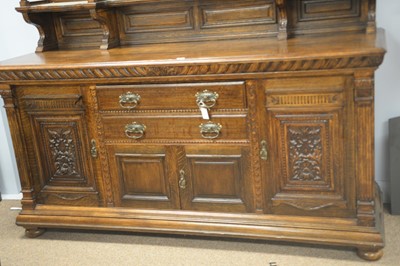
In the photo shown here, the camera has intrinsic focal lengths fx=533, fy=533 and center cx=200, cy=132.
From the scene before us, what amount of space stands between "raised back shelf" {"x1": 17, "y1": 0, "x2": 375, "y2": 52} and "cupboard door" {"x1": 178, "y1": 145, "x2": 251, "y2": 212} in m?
0.60

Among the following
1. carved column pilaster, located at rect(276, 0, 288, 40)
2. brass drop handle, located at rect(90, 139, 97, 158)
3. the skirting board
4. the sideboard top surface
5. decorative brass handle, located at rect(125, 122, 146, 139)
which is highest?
carved column pilaster, located at rect(276, 0, 288, 40)

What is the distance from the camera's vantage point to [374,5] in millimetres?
2273

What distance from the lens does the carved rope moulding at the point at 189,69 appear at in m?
Result: 1.94

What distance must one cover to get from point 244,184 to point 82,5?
1.13m

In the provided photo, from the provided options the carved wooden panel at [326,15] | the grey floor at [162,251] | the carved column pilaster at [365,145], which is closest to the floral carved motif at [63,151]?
the grey floor at [162,251]

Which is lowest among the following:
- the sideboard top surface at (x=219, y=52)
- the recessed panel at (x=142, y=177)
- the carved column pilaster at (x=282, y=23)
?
the recessed panel at (x=142, y=177)

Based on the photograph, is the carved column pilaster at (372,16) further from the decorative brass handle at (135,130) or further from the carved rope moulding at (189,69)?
the decorative brass handle at (135,130)

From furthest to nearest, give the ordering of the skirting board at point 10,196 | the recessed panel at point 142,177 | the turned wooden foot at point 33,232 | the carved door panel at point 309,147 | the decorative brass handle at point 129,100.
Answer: the skirting board at point 10,196 < the turned wooden foot at point 33,232 < the recessed panel at point 142,177 < the decorative brass handle at point 129,100 < the carved door panel at point 309,147

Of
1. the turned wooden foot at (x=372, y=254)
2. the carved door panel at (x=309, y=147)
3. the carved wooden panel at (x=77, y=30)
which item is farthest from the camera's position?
the carved wooden panel at (x=77, y=30)

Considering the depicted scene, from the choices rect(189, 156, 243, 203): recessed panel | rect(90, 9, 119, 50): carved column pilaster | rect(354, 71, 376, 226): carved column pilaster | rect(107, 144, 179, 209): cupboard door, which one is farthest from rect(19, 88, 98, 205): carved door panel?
rect(354, 71, 376, 226): carved column pilaster

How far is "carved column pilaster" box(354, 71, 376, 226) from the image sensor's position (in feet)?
6.43

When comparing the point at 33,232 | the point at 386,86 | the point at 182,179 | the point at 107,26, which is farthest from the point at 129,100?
the point at 386,86

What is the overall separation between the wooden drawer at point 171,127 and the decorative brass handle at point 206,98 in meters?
0.06

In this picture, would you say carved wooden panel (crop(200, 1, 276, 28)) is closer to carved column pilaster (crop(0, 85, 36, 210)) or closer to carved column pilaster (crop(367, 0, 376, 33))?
carved column pilaster (crop(367, 0, 376, 33))
